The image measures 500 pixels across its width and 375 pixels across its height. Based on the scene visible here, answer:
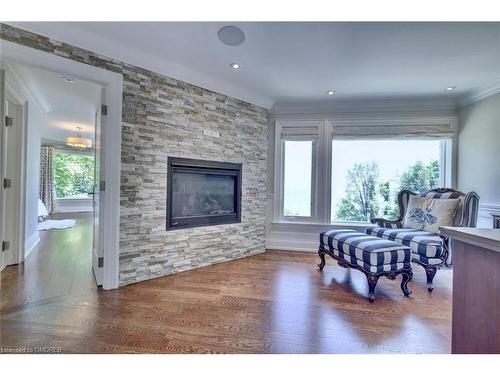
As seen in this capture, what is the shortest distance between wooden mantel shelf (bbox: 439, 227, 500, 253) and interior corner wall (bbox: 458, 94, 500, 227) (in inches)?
101

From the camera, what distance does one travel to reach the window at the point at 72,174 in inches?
305

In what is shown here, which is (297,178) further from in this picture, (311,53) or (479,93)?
(479,93)

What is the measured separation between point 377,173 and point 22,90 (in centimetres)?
488

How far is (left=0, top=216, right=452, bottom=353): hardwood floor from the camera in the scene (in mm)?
1552

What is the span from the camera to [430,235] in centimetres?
271

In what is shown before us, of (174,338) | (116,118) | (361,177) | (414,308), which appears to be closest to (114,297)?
(174,338)

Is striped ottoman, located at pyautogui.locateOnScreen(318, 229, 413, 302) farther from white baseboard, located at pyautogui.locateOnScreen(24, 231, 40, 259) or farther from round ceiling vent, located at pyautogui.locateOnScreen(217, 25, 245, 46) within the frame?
white baseboard, located at pyautogui.locateOnScreen(24, 231, 40, 259)

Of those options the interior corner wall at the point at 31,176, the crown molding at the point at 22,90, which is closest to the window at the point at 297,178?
the crown molding at the point at 22,90

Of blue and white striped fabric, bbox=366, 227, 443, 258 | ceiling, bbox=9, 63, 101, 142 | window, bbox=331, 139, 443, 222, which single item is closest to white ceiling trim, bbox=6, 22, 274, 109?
ceiling, bbox=9, 63, 101, 142

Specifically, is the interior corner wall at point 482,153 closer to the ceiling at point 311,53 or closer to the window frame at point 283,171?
the ceiling at point 311,53

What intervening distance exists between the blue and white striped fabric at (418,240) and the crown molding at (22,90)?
169 inches

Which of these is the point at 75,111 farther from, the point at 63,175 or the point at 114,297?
the point at 63,175

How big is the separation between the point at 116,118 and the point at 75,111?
2.78 m
